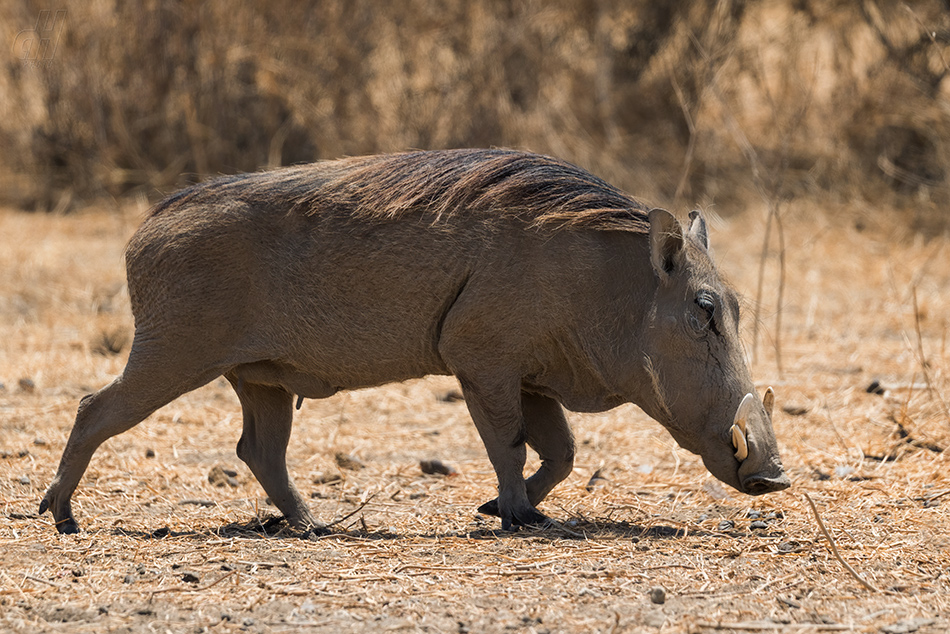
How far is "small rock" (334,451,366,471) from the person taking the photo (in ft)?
17.8

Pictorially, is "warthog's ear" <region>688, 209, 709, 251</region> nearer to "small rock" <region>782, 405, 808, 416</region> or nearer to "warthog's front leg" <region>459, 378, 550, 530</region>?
"warthog's front leg" <region>459, 378, 550, 530</region>

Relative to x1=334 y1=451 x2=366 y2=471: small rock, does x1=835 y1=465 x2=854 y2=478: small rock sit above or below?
above

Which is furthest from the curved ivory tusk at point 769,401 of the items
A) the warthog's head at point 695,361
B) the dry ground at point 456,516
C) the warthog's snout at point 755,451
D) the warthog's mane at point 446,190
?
the warthog's mane at point 446,190

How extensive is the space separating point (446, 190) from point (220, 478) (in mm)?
1782

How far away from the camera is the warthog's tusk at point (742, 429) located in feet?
12.8

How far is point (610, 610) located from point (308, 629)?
0.83 metres

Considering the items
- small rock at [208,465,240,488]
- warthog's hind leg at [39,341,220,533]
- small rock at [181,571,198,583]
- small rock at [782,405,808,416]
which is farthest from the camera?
small rock at [782,405,808,416]

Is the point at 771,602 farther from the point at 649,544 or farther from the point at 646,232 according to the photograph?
the point at 646,232

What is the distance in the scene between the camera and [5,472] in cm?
499

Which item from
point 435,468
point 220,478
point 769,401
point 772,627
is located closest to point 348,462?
point 435,468

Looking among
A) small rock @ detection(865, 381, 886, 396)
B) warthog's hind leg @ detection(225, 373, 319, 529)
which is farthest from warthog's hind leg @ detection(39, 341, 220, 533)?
small rock @ detection(865, 381, 886, 396)

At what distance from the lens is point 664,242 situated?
4.11m

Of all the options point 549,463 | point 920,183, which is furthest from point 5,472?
point 920,183

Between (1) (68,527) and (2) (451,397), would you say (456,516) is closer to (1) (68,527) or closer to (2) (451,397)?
(1) (68,527)
